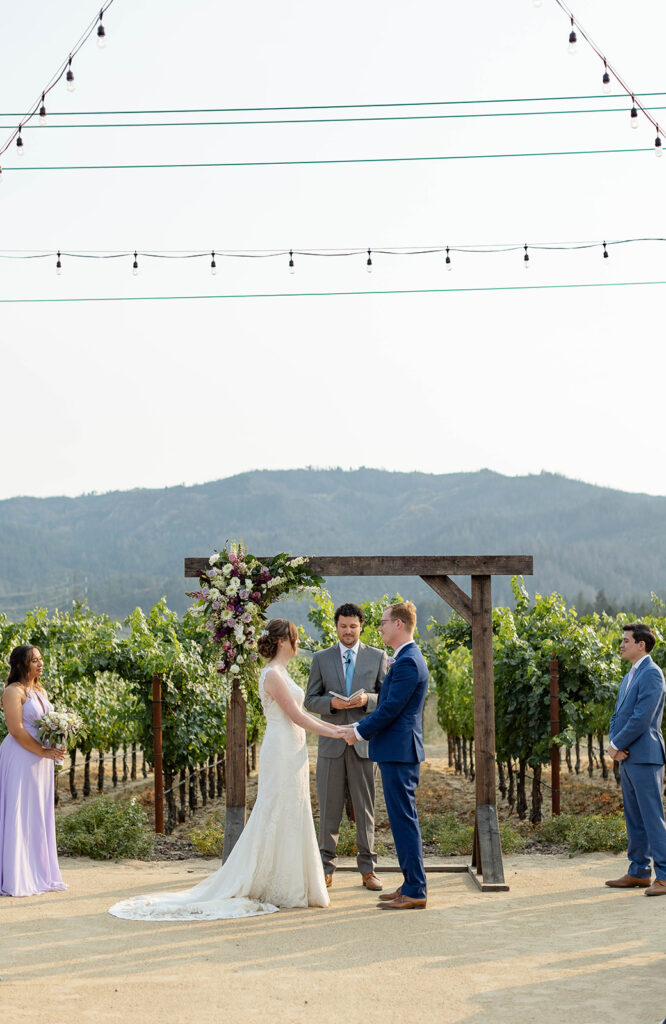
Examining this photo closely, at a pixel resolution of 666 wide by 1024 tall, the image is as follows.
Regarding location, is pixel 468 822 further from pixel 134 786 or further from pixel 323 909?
pixel 134 786

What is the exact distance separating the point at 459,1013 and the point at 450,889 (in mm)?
2415

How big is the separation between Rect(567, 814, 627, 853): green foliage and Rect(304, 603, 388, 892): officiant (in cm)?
219

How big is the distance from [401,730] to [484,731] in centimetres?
118

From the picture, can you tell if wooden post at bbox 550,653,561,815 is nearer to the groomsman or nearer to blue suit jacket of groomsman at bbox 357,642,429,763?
the groomsman

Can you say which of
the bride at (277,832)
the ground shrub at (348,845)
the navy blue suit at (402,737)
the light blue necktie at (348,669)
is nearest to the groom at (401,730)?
the navy blue suit at (402,737)

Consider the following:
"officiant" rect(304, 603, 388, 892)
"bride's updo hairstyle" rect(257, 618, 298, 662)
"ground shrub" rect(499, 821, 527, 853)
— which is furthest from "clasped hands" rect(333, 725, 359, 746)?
"ground shrub" rect(499, 821, 527, 853)

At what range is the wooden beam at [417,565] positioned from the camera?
22.1 ft

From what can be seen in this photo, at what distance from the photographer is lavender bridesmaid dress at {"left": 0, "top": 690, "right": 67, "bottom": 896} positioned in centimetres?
634

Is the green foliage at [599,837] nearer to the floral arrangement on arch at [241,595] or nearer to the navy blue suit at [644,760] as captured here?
the navy blue suit at [644,760]

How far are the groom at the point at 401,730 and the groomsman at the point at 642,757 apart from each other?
4.22 feet

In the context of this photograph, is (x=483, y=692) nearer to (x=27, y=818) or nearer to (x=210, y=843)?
(x=210, y=843)

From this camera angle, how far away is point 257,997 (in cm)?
432

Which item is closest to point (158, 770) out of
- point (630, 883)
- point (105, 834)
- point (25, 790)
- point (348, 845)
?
point (105, 834)

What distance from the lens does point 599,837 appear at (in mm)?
8016
